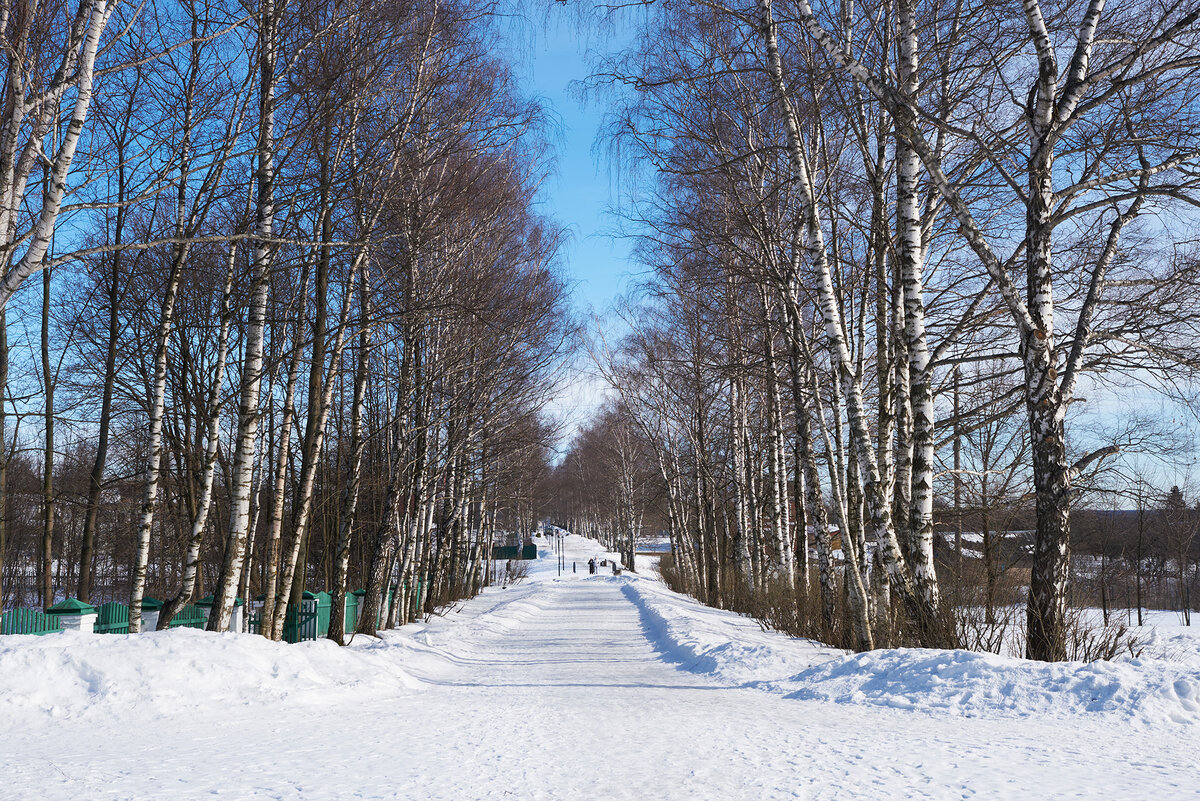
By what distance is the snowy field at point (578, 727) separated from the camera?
420 centimetres

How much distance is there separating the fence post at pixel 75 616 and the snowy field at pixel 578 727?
2896mm

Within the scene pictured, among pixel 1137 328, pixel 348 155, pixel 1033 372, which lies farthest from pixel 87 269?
pixel 1137 328

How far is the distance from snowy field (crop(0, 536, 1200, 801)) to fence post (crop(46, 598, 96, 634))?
2896mm

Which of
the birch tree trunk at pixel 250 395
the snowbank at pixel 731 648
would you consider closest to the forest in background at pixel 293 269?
the birch tree trunk at pixel 250 395

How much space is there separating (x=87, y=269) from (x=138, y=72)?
8404mm

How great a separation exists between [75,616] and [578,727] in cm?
754

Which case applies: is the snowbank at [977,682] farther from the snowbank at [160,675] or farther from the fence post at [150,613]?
the fence post at [150,613]

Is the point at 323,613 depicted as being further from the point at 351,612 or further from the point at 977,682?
the point at 977,682

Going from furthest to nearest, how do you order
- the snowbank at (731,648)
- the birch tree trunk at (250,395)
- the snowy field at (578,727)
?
the birch tree trunk at (250,395) < the snowbank at (731,648) < the snowy field at (578,727)

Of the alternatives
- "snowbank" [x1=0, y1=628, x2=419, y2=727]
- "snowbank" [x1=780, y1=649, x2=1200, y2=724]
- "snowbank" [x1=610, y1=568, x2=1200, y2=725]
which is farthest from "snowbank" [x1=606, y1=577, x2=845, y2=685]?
"snowbank" [x1=0, y1=628, x2=419, y2=727]

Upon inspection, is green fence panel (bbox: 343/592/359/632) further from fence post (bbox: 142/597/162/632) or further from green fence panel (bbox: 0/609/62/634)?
green fence panel (bbox: 0/609/62/634)

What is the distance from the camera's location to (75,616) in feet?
32.1

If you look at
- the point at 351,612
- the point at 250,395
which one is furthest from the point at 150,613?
the point at 250,395

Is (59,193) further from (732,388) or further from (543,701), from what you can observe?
(732,388)
